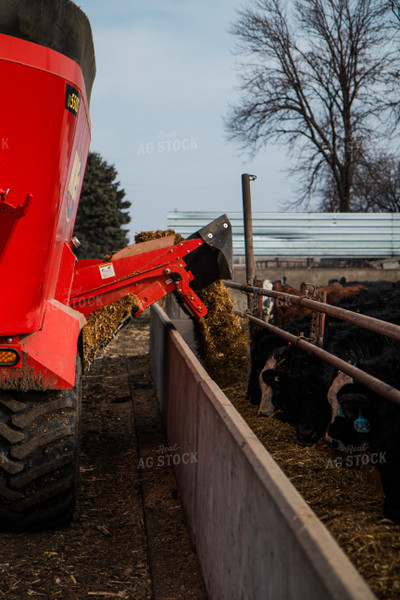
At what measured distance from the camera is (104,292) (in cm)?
620

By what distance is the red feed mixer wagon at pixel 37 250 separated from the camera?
3582 mm

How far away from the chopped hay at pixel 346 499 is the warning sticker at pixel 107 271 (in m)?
1.99

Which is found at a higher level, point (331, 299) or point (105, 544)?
point (331, 299)

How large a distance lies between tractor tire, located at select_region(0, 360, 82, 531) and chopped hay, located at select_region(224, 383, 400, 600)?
148 cm

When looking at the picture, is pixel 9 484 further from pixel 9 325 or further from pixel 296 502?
pixel 296 502

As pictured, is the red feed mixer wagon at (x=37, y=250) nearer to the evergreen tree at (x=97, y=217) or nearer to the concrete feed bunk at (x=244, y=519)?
the concrete feed bunk at (x=244, y=519)

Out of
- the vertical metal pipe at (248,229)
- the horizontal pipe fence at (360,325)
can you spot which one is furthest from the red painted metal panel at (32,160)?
the vertical metal pipe at (248,229)

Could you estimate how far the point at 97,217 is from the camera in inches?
1590

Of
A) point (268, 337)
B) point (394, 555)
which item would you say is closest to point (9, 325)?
point (394, 555)

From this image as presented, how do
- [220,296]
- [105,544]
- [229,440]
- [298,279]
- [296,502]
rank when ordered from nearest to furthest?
[296,502]
[229,440]
[105,544]
[220,296]
[298,279]

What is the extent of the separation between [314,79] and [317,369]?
2520cm

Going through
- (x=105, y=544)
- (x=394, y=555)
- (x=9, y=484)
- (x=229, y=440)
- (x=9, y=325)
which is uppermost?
(x=9, y=325)

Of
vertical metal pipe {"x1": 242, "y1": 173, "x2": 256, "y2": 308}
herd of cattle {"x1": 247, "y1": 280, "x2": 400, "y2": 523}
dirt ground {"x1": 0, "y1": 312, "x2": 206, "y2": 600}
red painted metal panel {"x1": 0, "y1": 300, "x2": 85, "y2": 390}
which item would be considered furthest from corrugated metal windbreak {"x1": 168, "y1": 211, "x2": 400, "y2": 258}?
red painted metal panel {"x1": 0, "y1": 300, "x2": 85, "y2": 390}

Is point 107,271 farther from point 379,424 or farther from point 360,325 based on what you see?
point 379,424
